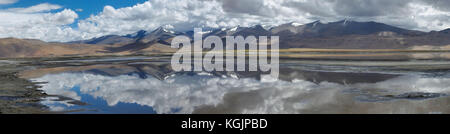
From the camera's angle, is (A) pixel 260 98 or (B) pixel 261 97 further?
(B) pixel 261 97

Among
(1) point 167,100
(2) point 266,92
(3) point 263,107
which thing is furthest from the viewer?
(2) point 266,92

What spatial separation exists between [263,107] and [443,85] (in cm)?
1298

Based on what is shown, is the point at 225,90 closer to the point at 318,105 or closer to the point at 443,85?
the point at 318,105

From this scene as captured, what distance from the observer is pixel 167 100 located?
1694 cm

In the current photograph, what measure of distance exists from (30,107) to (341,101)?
14.0m

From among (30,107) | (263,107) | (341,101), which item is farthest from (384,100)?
(30,107)

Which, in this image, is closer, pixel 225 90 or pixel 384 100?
pixel 384 100

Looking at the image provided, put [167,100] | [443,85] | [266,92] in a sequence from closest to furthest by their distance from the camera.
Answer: [167,100]
[266,92]
[443,85]
